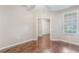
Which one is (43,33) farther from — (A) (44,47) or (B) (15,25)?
(B) (15,25)

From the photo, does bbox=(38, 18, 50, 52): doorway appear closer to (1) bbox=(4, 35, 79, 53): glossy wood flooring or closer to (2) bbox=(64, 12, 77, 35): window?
(1) bbox=(4, 35, 79, 53): glossy wood flooring

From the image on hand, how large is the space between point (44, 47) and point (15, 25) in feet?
2.68

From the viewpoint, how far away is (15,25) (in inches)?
77.5

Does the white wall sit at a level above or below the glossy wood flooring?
above

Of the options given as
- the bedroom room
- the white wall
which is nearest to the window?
the bedroom room

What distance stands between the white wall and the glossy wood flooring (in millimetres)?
143

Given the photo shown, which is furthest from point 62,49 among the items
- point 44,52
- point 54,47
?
point 44,52

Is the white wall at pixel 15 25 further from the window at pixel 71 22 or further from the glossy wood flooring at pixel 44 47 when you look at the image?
the window at pixel 71 22

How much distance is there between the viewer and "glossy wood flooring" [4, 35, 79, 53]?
6.48 feet

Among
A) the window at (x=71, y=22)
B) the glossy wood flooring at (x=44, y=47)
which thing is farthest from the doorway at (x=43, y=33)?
the window at (x=71, y=22)

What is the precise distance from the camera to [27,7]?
1939 millimetres

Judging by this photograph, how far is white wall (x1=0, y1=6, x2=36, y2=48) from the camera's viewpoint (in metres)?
1.91
